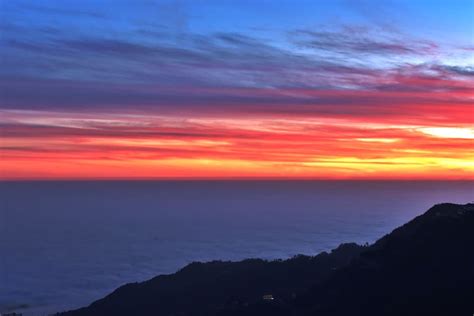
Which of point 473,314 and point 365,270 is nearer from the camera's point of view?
point 473,314

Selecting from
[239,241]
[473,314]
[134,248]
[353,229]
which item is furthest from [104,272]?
[353,229]

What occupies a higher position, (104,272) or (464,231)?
(464,231)

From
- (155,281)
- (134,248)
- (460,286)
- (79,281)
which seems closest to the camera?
(460,286)

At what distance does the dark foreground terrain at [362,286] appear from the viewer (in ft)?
126

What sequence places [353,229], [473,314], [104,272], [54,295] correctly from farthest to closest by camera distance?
[353,229], [104,272], [54,295], [473,314]

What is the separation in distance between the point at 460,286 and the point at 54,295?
6468 centimetres

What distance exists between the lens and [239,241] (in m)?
153

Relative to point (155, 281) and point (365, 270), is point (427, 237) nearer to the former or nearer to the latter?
point (365, 270)

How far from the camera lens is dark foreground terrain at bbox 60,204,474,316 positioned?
38312 millimetres

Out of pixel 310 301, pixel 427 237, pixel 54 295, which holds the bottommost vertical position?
pixel 54 295

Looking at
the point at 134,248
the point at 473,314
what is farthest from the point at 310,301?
the point at 134,248

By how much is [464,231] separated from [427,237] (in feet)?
9.58

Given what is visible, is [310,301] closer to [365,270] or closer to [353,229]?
[365,270]

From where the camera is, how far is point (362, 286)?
42.0m
